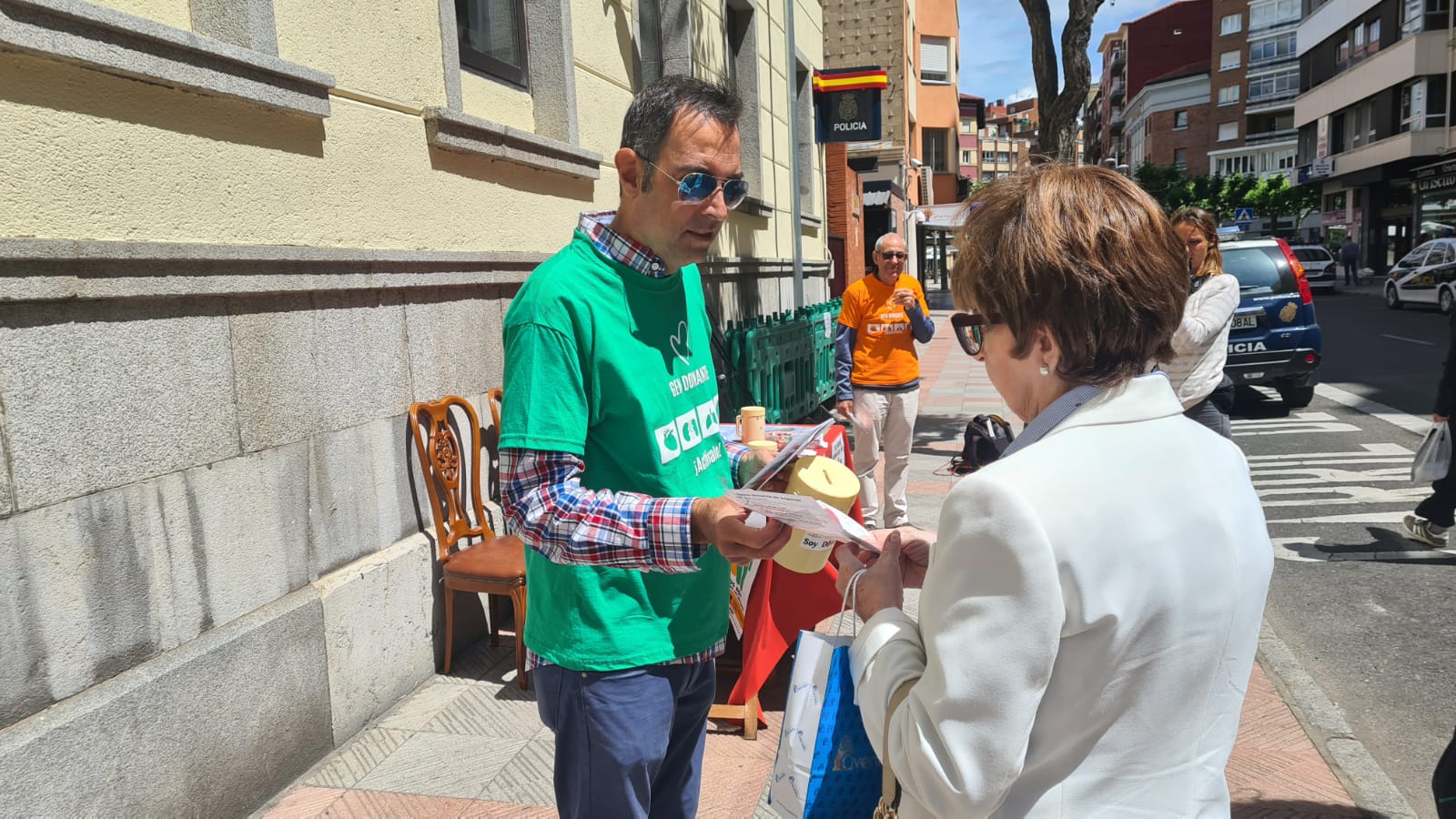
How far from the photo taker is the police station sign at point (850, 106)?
39.1ft

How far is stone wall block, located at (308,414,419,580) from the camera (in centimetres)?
353

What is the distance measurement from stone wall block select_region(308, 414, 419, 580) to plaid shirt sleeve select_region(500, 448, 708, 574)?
2.18m

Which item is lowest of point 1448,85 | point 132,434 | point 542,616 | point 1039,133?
point 542,616


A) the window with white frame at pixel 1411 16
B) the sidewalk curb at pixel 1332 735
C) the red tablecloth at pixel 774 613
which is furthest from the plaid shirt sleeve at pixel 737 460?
the window with white frame at pixel 1411 16

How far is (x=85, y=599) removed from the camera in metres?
2.57

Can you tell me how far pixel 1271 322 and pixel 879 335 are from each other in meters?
6.70

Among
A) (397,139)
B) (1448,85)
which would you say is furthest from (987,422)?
(1448,85)

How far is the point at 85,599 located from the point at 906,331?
4981 millimetres

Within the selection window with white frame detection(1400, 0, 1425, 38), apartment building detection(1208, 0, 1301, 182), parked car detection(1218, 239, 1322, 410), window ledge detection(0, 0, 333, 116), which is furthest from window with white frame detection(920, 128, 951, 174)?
window ledge detection(0, 0, 333, 116)

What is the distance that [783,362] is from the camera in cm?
962

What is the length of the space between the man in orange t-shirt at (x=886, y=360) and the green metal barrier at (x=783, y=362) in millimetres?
978

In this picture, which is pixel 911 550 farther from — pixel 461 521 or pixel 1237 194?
pixel 1237 194

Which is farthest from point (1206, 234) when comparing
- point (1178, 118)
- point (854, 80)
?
point (1178, 118)

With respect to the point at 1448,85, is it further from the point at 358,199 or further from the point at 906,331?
the point at 358,199
